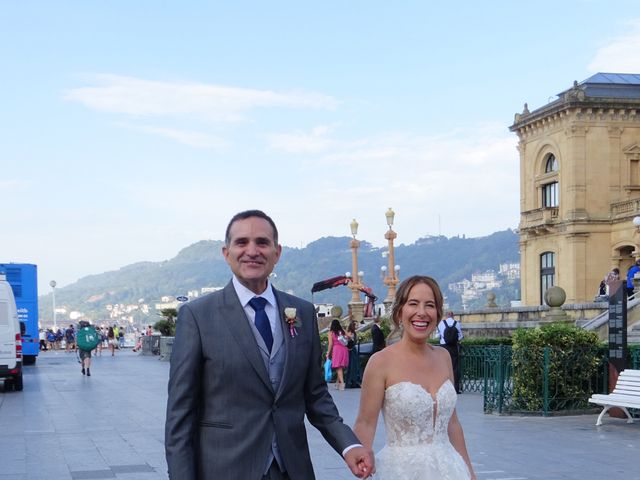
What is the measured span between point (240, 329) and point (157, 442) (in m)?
8.69

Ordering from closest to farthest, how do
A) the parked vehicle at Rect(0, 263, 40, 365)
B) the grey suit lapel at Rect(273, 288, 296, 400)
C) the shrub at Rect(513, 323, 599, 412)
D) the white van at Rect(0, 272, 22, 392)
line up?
the grey suit lapel at Rect(273, 288, 296, 400) → the shrub at Rect(513, 323, 599, 412) → the white van at Rect(0, 272, 22, 392) → the parked vehicle at Rect(0, 263, 40, 365)

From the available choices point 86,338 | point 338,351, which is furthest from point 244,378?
point 86,338

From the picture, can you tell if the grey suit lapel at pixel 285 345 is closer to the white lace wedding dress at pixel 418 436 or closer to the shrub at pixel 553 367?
the white lace wedding dress at pixel 418 436

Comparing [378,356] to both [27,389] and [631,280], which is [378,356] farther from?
[631,280]

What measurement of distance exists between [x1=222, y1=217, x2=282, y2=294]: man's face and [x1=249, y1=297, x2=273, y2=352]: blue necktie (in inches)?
2.0

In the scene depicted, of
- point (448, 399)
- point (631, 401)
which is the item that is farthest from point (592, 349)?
point (448, 399)

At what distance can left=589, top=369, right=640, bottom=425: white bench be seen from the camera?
1323 centimetres

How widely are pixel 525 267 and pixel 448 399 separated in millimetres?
51454

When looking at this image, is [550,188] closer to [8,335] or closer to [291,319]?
[8,335]

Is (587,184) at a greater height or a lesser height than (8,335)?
greater

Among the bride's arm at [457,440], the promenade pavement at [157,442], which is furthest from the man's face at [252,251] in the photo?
the promenade pavement at [157,442]

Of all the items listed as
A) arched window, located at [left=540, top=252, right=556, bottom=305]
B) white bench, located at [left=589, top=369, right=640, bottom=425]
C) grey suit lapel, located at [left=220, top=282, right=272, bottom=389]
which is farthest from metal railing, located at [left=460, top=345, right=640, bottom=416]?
arched window, located at [left=540, top=252, right=556, bottom=305]

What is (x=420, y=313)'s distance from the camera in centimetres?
516

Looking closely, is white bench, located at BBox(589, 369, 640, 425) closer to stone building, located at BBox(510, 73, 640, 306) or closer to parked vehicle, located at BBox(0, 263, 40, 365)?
Result: parked vehicle, located at BBox(0, 263, 40, 365)
